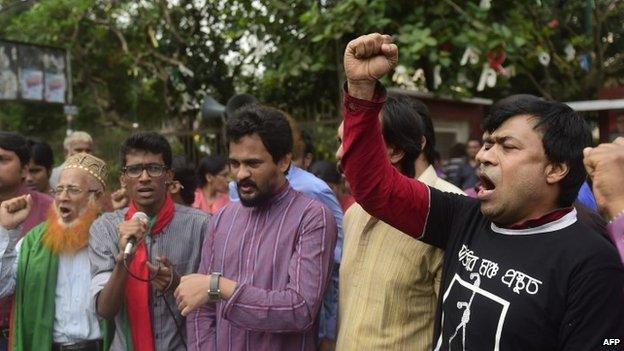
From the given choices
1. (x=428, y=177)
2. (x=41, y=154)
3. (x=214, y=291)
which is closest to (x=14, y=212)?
(x=214, y=291)

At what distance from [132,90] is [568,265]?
13437mm

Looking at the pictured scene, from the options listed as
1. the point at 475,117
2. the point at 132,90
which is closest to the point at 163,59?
the point at 132,90

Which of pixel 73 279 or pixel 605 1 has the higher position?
pixel 605 1

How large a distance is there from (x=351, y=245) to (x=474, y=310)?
915mm

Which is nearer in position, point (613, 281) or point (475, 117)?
point (613, 281)

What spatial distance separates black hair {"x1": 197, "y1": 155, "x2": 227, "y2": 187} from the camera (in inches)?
288

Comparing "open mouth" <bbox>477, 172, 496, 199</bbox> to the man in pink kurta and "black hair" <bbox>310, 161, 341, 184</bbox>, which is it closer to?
the man in pink kurta

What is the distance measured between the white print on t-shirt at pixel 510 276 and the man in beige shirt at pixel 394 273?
45 centimetres

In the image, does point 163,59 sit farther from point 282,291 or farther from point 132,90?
point 282,291

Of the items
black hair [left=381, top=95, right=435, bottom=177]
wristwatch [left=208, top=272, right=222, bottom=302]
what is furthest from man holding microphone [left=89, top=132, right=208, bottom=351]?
black hair [left=381, top=95, right=435, bottom=177]

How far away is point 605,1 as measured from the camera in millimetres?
11180

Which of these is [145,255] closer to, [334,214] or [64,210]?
[64,210]

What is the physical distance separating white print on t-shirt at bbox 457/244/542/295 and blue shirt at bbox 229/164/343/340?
4.00 ft

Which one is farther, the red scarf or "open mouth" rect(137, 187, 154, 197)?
"open mouth" rect(137, 187, 154, 197)
